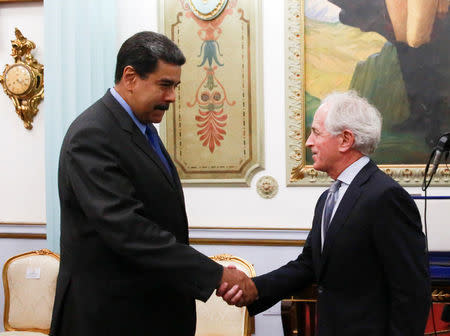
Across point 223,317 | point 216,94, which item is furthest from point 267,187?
point 223,317

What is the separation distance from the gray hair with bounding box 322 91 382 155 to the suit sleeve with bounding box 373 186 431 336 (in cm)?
26

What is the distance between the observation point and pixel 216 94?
4535 millimetres

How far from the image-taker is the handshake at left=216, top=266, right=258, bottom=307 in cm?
258

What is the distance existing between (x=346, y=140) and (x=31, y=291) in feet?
9.00

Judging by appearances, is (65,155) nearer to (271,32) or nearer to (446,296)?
(446,296)

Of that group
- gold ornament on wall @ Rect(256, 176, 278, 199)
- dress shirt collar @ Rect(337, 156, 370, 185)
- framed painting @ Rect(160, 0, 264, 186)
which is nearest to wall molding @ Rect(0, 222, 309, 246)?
gold ornament on wall @ Rect(256, 176, 278, 199)

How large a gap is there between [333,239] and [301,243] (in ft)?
7.15

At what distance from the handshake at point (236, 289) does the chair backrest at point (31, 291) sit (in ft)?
6.18

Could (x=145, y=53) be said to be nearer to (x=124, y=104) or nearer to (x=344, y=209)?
(x=124, y=104)

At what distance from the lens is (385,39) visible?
167 inches

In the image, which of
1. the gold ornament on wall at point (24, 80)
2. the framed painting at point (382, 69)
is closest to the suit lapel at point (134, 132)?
the framed painting at point (382, 69)

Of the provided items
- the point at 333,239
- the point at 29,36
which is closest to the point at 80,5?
the point at 29,36

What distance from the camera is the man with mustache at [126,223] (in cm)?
218

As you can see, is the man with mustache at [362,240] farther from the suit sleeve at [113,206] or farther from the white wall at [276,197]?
the white wall at [276,197]
